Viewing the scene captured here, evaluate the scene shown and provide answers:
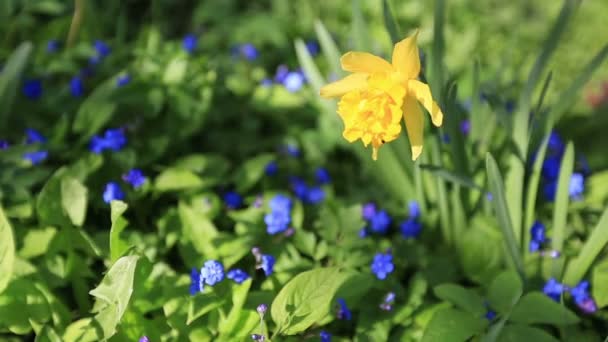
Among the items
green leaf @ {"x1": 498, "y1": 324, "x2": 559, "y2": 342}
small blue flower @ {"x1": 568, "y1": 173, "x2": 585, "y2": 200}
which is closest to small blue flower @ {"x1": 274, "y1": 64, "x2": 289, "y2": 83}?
small blue flower @ {"x1": 568, "y1": 173, "x2": 585, "y2": 200}

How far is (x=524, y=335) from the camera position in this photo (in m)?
1.41

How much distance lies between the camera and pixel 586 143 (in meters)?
2.24

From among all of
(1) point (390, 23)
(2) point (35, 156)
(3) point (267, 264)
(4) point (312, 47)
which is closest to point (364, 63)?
(1) point (390, 23)

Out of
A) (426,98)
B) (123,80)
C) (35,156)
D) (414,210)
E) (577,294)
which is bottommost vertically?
(577,294)

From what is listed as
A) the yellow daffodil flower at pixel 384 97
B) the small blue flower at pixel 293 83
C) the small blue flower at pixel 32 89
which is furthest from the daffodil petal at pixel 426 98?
the small blue flower at pixel 32 89

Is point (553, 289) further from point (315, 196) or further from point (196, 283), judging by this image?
point (196, 283)

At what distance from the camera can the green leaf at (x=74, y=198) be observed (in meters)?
1.56

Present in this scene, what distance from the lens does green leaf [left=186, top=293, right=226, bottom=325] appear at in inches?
54.7

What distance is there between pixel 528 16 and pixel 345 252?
194 centimetres

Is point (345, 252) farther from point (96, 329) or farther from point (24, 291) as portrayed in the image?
point (24, 291)

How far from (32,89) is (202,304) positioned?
101 cm

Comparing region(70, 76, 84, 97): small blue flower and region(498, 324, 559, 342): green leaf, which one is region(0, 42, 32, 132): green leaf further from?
region(498, 324, 559, 342): green leaf

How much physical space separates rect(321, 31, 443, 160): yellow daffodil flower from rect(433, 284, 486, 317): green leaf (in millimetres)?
378

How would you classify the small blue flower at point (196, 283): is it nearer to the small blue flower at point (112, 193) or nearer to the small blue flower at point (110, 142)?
the small blue flower at point (112, 193)
